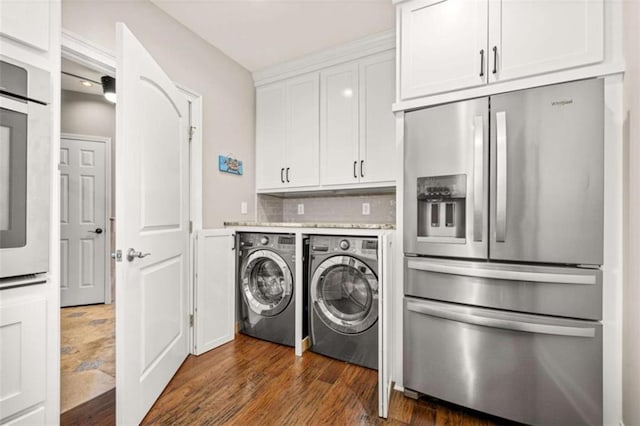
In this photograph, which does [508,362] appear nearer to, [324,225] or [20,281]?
[324,225]

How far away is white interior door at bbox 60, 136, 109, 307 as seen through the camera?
11.5 feet

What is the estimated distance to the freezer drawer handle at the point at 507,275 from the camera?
138cm

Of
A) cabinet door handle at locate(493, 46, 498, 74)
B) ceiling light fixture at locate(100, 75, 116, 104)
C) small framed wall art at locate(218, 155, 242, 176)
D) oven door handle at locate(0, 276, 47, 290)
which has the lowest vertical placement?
oven door handle at locate(0, 276, 47, 290)

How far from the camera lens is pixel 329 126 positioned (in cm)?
280

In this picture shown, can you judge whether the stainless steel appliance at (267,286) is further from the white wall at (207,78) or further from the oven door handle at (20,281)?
the oven door handle at (20,281)

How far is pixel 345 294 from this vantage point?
224cm

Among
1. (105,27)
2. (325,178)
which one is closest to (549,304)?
(325,178)

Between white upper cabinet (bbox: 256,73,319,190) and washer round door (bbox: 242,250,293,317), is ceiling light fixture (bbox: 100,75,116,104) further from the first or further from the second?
washer round door (bbox: 242,250,293,317)

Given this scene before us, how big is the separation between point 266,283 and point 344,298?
76 centimetres

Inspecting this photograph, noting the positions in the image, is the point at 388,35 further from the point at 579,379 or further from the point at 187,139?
the point at 579,379

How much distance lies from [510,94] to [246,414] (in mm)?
2257

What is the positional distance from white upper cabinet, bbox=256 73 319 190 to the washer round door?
0.86 metres

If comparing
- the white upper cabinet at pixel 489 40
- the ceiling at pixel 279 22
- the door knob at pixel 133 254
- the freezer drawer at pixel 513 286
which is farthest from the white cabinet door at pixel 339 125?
the door knob at pixel 133 254

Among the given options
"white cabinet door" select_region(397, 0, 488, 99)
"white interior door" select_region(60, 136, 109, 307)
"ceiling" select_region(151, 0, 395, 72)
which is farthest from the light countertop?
"white interior door" select_region(60, 136, 109, 307)
